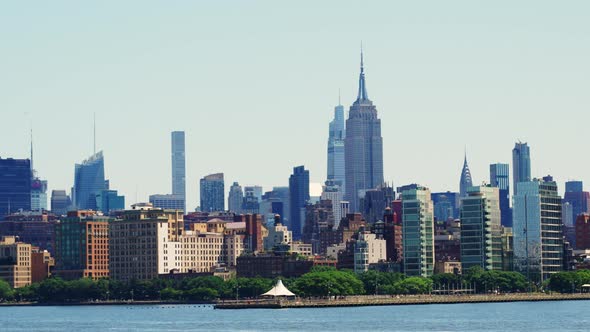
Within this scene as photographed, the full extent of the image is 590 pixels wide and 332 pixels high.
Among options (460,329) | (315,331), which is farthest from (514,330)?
(315,331)

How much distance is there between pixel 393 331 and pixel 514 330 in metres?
12.3

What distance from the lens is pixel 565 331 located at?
193 metres

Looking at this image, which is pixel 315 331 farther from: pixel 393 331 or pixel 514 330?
pixel 514 330

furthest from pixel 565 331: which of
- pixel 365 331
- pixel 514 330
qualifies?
pixel 365 331

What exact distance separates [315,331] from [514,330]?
2024cm

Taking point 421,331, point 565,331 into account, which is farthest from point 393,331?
point 565,331

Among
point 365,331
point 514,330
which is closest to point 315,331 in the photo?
point 365,331

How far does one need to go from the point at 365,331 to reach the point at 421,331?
18.7 ft

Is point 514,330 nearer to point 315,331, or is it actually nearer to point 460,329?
point 460,329

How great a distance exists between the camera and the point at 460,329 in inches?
7869

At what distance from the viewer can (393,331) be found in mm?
197125

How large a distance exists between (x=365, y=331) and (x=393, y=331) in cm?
285

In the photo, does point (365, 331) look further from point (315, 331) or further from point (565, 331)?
point (565, 331)

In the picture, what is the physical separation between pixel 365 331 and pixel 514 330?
15.1 meters
